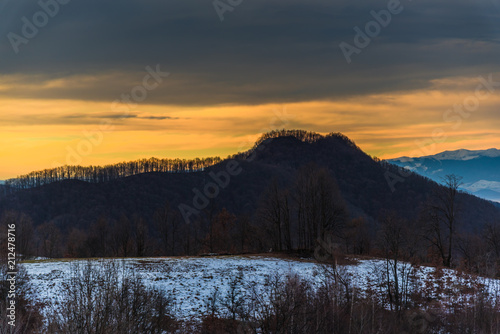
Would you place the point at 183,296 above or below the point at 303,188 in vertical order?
below

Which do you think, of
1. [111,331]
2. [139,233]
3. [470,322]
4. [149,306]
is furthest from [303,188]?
[111,331]

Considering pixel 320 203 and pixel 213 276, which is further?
pixel 320 203

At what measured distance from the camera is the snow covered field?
39.2 m

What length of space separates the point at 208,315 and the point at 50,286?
14914mm

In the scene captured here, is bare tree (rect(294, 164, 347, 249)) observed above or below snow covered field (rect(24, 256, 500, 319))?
above

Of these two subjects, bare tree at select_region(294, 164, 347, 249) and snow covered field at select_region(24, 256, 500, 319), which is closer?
snow covered field at select_region(24, 256, 500, 319)

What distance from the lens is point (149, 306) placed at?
25750 mm

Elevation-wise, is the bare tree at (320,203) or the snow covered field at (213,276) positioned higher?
the bare tree at (320,203)

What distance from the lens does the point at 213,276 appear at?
46.1 m

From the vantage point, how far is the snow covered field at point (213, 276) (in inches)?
1542

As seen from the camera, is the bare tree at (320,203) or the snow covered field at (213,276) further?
the bare tree at (320,203)

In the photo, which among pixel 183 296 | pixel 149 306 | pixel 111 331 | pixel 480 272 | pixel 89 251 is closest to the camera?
pixel 111 331

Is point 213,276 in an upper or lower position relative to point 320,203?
lower

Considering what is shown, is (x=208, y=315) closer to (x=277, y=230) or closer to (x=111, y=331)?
(x=111, y=331)
